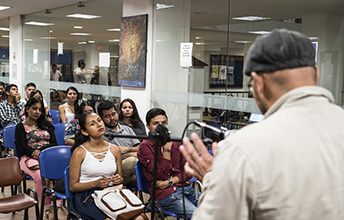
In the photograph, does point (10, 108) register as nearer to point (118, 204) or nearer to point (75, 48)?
point (75, 48)

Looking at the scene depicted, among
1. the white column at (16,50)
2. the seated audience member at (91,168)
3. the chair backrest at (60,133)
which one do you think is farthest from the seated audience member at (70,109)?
the white column at (16,50)

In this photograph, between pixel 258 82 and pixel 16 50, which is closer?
pixel 258 82

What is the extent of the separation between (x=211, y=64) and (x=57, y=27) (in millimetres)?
4997

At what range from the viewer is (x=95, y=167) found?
3910 millimetres

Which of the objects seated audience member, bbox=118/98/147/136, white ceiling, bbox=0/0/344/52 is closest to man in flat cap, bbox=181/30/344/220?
white ceiling, bbox=0/0/344/52

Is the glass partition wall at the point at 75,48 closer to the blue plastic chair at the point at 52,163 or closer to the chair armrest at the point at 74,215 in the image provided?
the blue plastic chair at the point at 52,163

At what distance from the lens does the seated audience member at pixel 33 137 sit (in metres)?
5.11

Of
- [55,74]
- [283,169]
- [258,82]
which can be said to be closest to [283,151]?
[283,169]

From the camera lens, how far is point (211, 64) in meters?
5.70

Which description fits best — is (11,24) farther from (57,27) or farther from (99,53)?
(99,53)

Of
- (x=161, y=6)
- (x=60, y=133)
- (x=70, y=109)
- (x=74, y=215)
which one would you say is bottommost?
(x=74, y=215)

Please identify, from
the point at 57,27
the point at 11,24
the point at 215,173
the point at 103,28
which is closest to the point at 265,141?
the point at 215,173

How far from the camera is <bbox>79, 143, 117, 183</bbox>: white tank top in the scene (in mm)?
3881

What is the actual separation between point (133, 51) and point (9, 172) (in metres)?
3.39
